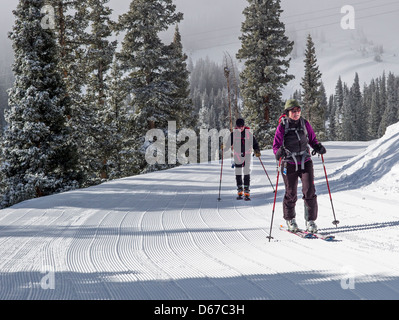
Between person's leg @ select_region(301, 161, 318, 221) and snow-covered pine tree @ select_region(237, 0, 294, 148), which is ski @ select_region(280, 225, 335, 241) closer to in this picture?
person's leg @ select_region(301, 161, 318, 221)

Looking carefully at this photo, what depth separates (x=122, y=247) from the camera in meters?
4.89

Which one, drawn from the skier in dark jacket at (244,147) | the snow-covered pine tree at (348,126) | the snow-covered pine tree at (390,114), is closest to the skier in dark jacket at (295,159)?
the skier in dark jacket at (244,147)

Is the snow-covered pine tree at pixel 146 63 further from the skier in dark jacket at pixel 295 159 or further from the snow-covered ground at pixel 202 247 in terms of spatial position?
the skier in dark jacket at pixel 295 159

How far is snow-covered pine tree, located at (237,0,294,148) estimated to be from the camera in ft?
92.9

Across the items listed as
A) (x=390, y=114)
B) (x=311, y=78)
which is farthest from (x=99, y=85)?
(x=390, y=114)

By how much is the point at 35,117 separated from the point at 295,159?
574 inches

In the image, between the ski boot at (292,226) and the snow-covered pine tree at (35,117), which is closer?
the ski boot at (292,226)

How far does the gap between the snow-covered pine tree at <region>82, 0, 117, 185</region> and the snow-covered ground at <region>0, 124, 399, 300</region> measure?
16.6m

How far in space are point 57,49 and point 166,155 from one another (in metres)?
9.75

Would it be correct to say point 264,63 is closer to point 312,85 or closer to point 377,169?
point 377,169

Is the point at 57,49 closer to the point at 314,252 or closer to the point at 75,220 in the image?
the point at 75,220

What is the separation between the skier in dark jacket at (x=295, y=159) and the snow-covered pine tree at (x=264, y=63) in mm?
23230

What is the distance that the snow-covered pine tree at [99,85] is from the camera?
24.8 metres
